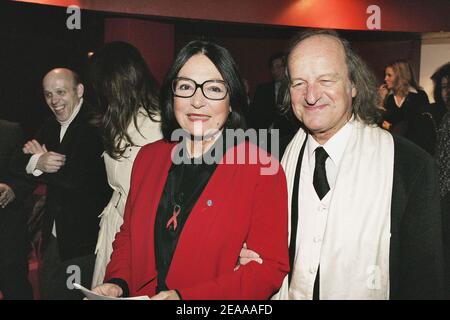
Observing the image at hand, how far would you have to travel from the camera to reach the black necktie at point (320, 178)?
1.80m

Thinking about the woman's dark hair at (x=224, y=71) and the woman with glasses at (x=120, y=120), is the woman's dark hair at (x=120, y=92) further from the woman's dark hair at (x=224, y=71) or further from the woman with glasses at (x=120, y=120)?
the woman's dark hair at (x=224, y=71)

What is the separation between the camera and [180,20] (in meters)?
5.80

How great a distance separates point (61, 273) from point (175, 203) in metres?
1.58

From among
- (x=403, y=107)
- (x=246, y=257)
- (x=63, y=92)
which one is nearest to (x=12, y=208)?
(x=63, y=92)

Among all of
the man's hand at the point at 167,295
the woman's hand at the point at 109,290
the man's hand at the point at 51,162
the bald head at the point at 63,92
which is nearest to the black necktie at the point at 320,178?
the man's hand at the point at 167,295

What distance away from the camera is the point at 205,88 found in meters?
1.68

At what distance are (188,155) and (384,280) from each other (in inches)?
34.1

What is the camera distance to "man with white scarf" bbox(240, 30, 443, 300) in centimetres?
165


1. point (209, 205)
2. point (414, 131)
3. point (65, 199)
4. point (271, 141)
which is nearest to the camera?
point (209, 205)

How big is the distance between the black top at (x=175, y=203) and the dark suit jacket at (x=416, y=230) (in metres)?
0.69

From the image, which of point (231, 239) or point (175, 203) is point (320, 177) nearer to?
point (231, 239)

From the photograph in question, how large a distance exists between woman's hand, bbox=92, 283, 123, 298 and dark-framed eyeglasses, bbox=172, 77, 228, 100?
0.73 meters
